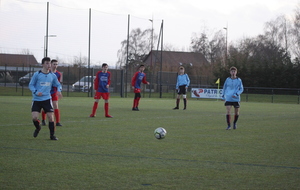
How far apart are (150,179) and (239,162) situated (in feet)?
6.77

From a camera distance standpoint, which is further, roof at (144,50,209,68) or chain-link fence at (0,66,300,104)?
roof at (144,50,209,68)

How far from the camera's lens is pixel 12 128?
40.1 feet

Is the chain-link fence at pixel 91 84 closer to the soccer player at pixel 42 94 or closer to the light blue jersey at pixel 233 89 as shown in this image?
the light blue jersey at pixel 233 89

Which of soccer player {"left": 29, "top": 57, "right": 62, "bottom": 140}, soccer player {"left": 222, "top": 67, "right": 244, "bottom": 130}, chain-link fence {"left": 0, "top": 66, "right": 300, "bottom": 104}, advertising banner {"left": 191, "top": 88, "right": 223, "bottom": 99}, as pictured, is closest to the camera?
soccer player {"left": 29, "top": 57, "right": 62, "bottom": 140}

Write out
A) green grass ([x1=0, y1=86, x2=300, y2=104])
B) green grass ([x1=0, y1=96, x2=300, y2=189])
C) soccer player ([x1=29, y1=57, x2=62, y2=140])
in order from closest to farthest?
green grass ([x1=0, y1=96, x2=300, y2=189]) < soccer player ([x1=29, y1=57, x2=62, y2=140]) < green grass ([x1=0, y1=86, x2=300, y2=104])

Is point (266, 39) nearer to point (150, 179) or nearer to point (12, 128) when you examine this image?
point (12, 128)

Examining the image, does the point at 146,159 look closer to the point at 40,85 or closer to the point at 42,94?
the point at 42,94

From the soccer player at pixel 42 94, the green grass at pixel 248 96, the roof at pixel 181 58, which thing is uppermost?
the roof at pixel 181 58

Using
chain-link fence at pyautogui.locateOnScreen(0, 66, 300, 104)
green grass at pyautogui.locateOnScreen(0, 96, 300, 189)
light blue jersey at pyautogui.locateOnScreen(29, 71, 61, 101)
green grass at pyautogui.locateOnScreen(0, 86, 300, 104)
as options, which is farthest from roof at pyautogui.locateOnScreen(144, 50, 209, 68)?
light blue jersey at pyautogui.locateOnScreen(29, 71, 61, 101)

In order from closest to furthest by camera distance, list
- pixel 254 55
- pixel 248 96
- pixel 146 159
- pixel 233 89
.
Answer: pixel 146 159 < pixel 233 89 < pixel 248 96 < pixel 254 55

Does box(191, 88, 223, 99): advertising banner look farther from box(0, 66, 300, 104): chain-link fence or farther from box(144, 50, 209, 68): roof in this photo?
box(144, 50, 209, 68): roof

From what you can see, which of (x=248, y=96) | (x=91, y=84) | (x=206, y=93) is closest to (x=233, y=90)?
(x=206, y=93)

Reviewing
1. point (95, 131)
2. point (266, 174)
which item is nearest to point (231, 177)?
point (266, 174)

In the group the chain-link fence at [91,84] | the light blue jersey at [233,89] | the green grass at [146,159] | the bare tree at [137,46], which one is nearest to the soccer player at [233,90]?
the light blue jersey at [233,89]
